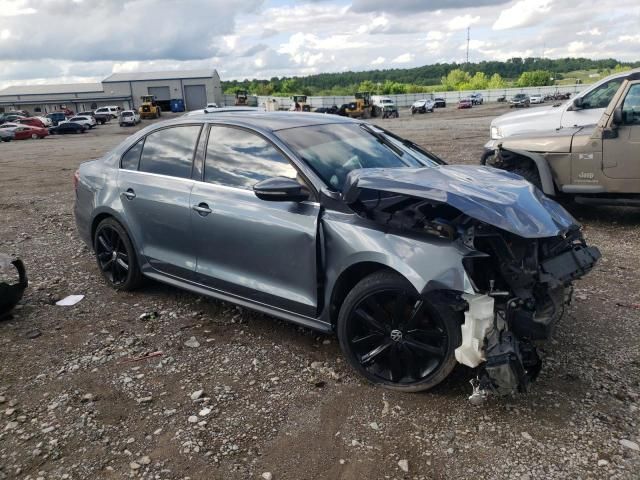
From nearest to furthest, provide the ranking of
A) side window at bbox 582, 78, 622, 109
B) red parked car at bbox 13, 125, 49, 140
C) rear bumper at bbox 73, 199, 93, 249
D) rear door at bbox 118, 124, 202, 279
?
rear door at bbox 118, 124, 202, 279 → rear bumper at bbox 73, 199, 93, 249 → side window at bbox 582, 78, 622, 109 → red parked car at bbox 13, 125, 49, 140

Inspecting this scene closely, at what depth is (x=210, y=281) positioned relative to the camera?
420 cm

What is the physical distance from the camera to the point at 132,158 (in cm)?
489

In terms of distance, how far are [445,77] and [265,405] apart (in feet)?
478

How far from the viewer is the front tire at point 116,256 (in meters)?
4.91

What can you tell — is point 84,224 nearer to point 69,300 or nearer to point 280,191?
point 69,300

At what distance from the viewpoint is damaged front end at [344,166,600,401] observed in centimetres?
290

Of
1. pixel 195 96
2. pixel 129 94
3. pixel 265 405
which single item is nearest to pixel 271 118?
pixel 265 405

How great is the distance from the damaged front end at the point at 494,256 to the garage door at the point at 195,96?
281 ft

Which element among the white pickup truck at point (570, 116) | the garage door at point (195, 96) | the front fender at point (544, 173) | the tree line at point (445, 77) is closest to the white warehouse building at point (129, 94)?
the garage door at point (195, 96)

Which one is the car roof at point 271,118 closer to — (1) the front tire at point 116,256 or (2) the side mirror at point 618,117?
(1) the front tire at point 116,256

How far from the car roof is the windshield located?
0.09 meters

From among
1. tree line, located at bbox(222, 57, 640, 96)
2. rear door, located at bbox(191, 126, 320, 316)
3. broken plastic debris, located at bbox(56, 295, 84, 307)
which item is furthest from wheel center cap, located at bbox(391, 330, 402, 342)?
tree line, located at bbox(222, 57, 640, 96)

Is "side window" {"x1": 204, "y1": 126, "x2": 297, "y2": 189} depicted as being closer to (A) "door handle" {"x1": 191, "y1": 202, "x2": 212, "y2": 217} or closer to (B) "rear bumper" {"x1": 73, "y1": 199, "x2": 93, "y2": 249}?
(A) "door handle" {"x1": 191, "y1": 202, "x2": 212, "y2": 217}

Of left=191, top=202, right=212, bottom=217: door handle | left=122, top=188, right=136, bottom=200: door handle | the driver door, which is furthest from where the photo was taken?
the driver door
